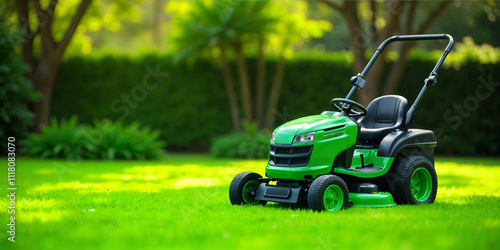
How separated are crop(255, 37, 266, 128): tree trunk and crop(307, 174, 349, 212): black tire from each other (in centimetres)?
1051

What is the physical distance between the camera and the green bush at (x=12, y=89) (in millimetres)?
13586

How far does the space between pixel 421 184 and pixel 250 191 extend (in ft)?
6.82

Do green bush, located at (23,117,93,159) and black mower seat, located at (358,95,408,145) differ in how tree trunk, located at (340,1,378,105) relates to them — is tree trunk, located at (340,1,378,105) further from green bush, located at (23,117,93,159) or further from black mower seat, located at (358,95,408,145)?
black mower seat, located at (358,95,408,145)

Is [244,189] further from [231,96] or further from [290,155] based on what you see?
[231,96]

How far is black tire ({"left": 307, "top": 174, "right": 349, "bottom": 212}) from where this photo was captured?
219 inches

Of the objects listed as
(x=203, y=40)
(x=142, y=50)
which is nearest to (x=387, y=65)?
(x=203, y=40)

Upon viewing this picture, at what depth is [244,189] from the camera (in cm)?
631

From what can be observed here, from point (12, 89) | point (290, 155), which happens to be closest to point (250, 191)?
point (290, 155)

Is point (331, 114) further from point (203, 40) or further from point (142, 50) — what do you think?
point (142, 50)

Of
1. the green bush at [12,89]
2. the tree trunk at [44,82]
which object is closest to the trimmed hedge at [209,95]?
the tree trunk at [44,82]

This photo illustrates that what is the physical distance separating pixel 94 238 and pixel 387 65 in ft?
45.5

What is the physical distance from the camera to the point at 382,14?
29.9m

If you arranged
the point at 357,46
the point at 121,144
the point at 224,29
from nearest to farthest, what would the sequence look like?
the point at 121,144
the point at 224,29
the point at 357,46

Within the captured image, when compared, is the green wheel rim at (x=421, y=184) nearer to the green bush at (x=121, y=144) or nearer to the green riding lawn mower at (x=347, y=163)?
the green riding lawn mower at (x=347, y=163)
